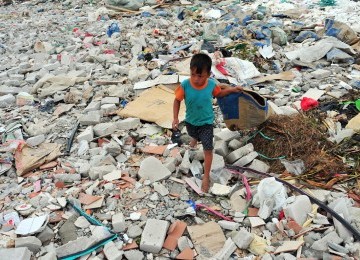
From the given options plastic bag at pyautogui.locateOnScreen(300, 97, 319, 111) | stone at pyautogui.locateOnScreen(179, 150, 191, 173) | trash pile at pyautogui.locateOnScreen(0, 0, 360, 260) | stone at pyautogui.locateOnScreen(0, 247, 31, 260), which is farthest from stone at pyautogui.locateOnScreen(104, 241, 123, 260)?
plastic bag at pyautogui.locateOnScreen(300, 97, 319, 111)

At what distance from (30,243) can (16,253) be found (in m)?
0.15

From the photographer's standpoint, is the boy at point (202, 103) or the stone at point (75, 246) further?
the boy at point (202, 103)

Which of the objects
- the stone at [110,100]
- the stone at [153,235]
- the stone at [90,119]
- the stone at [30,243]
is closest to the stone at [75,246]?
the stone at [30,243]

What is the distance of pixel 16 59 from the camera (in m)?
7.59

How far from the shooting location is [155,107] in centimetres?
493

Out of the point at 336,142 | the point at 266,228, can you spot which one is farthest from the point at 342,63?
the point at 266,228

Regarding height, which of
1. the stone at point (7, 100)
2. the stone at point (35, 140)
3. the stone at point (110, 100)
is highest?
the stone at point (110, 100)

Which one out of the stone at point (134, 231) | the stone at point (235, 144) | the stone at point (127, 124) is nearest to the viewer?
the stone at point (134, 231)

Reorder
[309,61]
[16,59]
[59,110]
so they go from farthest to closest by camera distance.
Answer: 1. [16,59]
2. [309,61]
3. [59,110]

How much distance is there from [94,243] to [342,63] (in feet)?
17.2

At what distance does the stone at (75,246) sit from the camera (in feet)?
9.12

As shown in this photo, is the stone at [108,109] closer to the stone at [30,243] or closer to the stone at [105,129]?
the stone at [105,129]

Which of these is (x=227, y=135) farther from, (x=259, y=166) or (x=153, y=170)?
(x=153, y=170)

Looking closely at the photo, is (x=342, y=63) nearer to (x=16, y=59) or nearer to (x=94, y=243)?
(x=94, y=243)
